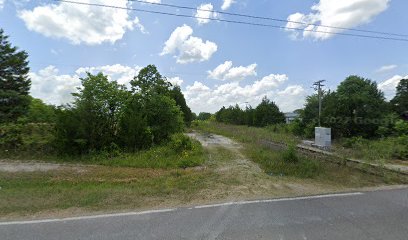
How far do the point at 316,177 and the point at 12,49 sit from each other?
23.1 metres

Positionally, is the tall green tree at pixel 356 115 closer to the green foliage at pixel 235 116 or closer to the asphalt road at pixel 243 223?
the asphalt road at pixel 243 223

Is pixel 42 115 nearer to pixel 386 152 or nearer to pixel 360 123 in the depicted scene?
pixel 386 152

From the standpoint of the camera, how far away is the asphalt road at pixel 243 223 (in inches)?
167

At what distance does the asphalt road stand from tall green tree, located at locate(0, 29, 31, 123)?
16.0 m

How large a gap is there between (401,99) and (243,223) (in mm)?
37120

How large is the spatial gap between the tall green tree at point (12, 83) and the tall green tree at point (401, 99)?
127ft

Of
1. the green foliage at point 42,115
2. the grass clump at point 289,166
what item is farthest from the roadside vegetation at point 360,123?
the green foliage at point 42,115

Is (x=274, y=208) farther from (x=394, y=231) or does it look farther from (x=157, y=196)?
(x=157, y=196)

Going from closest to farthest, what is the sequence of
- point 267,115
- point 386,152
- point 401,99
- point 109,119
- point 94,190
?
point 94,190 → point 109,119 → point 386,152 → point 401,99 → point 267,115

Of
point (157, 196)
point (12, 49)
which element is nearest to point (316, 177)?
point (157, 196)

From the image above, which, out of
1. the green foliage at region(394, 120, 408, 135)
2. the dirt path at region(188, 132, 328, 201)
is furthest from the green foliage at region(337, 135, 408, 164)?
the dirt path at region(188, 132, 328, 201)

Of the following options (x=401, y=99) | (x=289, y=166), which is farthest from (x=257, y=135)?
(x=401, y=99)

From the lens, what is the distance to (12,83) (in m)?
20.0

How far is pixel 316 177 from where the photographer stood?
28.2 ft
